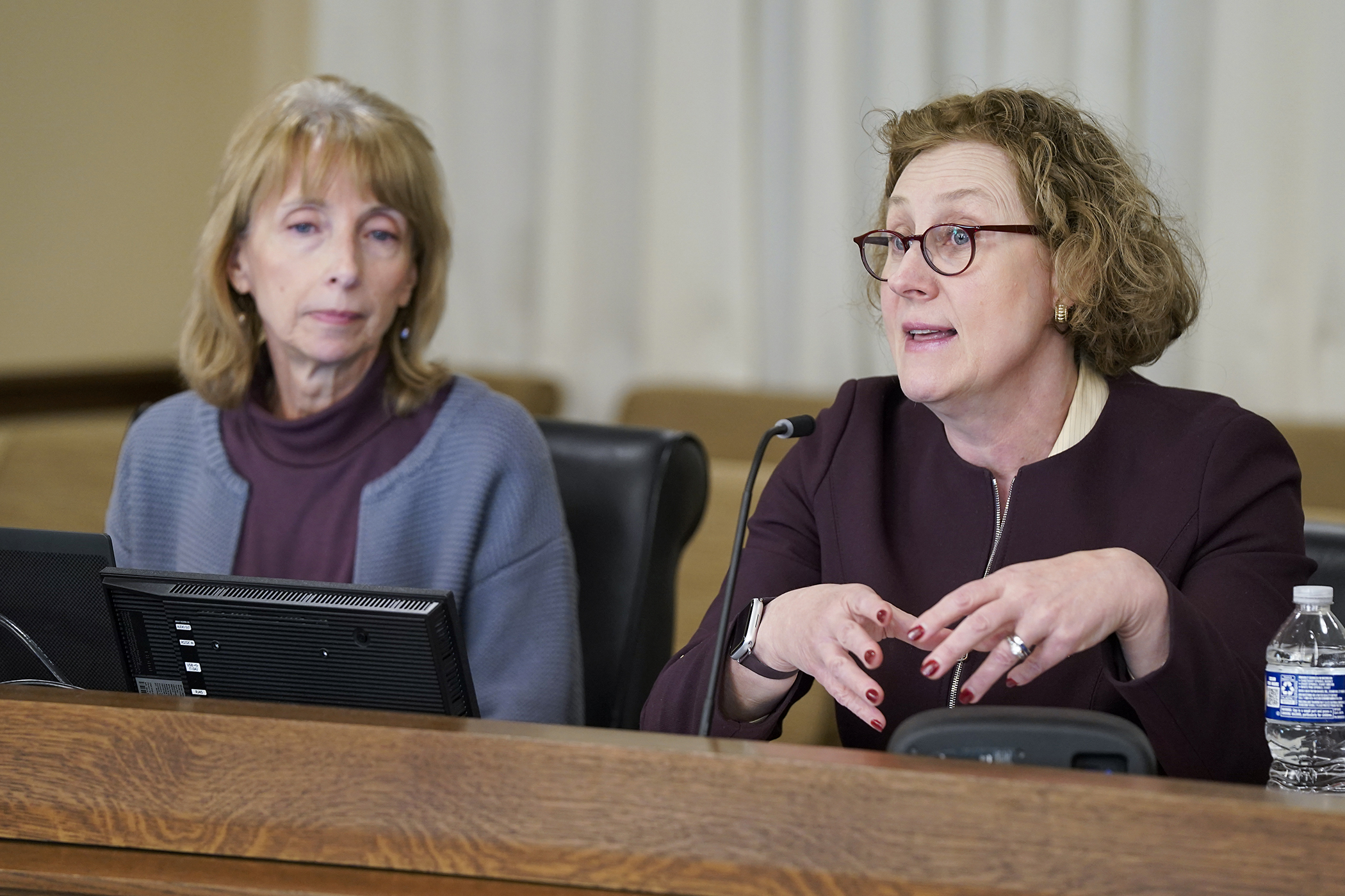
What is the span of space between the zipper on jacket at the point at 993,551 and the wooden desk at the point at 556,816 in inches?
17.3

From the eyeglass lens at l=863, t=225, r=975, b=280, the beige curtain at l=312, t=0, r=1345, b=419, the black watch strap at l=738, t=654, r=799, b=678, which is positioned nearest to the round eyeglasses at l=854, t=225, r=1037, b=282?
the eyeglass lens at l=863, t=225, r=975, b=280

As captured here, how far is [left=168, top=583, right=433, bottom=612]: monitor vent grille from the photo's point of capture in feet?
3.55

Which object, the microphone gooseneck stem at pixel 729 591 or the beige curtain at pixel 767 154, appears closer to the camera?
the microphone gooseneck stem at pixel 729 591

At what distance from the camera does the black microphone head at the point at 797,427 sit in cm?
121

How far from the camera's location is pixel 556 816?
0.92m

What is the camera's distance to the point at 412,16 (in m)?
3.60

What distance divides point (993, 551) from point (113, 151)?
118 inches

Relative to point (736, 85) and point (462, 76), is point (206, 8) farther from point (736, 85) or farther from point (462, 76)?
point (736, 85)

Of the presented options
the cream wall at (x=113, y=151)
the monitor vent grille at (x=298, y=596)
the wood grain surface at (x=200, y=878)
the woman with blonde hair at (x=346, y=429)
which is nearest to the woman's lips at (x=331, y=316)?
the woman with blonde hair at (x=346, y=429)

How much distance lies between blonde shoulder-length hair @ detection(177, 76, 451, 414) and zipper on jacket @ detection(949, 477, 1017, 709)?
81cm

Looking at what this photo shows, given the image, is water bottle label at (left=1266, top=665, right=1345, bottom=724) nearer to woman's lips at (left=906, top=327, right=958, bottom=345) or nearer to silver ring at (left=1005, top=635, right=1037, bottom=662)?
silver ring at (left=1005, top=635, right=1037, bottom=662)

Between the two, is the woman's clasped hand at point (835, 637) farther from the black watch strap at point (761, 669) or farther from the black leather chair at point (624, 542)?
the black leather chair at point (624, 542)

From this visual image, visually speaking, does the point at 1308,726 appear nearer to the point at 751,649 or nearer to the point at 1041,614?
the point at 1041,614

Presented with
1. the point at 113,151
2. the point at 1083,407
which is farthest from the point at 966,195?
the point at 113,151
